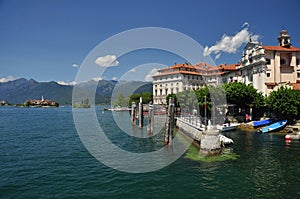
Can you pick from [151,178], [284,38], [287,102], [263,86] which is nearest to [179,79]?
[284,38]

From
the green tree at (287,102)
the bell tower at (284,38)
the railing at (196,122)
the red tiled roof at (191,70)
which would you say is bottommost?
the railing at (196,122)

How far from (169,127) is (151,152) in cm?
383

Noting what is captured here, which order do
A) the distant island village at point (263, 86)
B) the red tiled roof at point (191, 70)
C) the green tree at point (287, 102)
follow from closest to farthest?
the green tree at point (287, 102), the distant island village at point (263, 86), the red tiled roof at point (191, 70)

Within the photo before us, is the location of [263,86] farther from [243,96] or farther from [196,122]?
[196,122]

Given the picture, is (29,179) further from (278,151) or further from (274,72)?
(274,72)

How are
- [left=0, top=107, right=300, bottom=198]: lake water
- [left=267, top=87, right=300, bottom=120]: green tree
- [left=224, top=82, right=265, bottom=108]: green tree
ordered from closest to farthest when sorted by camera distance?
1. [left=0, top=107, right=300, bottom=198]: lake water
2. [left=267, top=87, right=300, bottom=120]: green tree
3. [left=224, top=82, right=265, bottom=108]: green tree

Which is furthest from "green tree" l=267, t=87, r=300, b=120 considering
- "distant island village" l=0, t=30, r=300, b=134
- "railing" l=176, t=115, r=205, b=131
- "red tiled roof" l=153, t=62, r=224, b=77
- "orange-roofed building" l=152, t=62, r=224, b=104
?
"red tiled roof" l=153, t=62, r=224, b=77

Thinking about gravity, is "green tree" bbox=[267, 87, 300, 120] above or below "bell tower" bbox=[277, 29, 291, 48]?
below

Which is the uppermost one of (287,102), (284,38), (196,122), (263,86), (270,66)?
(284,38)

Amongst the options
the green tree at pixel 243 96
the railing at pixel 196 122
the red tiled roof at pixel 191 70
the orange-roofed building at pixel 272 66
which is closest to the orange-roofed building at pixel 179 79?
the red tiled roof at pixel 191 70

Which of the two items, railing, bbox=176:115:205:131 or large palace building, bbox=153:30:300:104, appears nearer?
railing, bbox=176:115:205:131

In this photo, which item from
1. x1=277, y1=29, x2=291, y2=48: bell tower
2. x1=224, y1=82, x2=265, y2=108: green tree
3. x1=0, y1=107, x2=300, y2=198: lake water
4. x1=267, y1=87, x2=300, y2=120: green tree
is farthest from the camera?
x1=277, y1=29, x2=291, y2=48: bell tower

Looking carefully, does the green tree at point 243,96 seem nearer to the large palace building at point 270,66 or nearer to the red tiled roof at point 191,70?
the large palace building at point 270,66

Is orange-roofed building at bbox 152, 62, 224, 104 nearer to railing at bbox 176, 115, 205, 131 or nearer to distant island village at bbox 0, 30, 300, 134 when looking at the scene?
distant island village at bbox 0, 30, 300, 134
